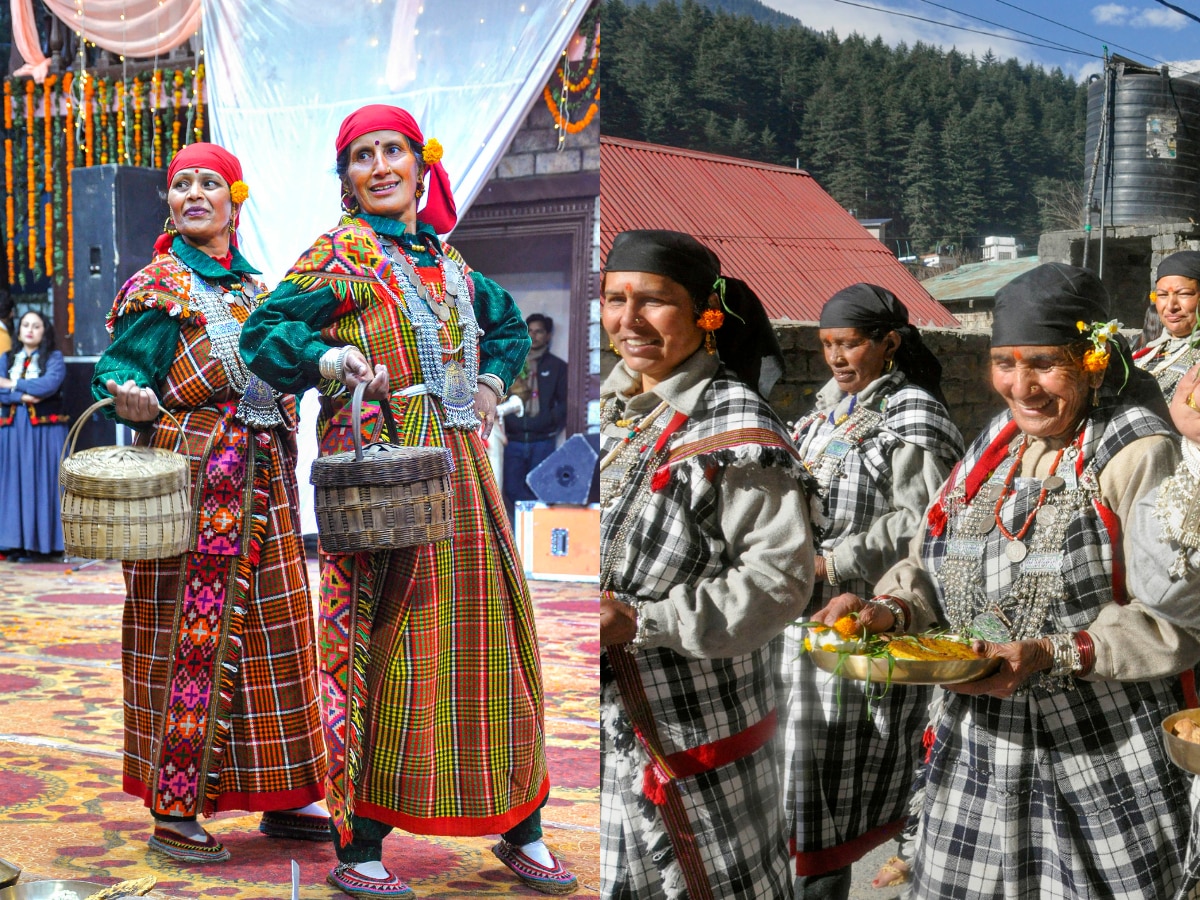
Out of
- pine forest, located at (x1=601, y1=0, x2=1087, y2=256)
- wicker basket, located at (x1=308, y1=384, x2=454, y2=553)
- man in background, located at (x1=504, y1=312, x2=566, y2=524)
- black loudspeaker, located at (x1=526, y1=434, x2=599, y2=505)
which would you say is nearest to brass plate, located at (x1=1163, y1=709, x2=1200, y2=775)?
pine forest, located at (x1=601, y1=0, x2=1087, y2=256)

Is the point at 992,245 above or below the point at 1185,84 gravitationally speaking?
below

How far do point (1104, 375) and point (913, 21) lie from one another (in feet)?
1.76

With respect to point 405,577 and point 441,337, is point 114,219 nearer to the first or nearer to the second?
point 441,337

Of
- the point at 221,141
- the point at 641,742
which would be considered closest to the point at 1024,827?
the point at 641,742

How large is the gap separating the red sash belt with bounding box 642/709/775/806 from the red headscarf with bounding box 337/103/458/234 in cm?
157

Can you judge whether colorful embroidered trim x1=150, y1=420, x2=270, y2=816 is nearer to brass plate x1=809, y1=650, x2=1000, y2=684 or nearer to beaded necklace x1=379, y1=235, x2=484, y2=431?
beaded necklace x1=379, y1=235, x2=484, y2=431

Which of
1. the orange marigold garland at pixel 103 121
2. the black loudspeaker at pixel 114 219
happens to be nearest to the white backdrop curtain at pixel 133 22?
the orange marigold garland at pixel 103 121

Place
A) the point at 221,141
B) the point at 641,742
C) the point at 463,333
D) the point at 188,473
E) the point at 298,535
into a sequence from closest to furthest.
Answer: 1. the point at 641,742
2. the point at 463,333
3. the point at 188,473
4. the point at 298,535
5. the point at 221,141

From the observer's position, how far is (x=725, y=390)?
70.4 inches

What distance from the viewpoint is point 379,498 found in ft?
8.86

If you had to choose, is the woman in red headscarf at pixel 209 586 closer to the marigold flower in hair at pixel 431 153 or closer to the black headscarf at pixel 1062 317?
the marigold flower in hair at pixel 431 153

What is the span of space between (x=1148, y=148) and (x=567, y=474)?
5.33 meters

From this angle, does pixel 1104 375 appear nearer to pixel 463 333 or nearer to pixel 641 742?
pixel 641 742

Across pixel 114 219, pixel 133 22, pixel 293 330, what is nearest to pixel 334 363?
pixel 293 330
